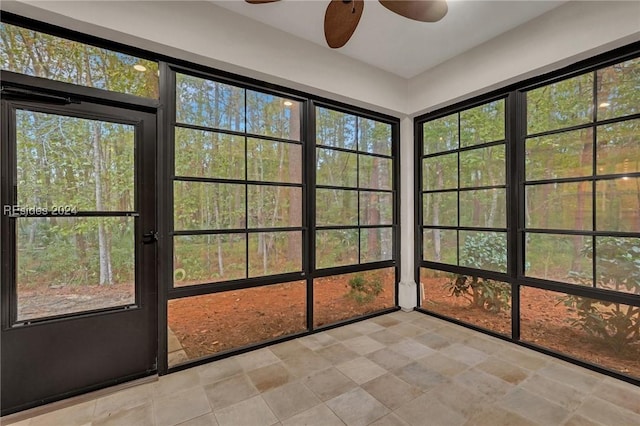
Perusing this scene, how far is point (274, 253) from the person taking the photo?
9.68 ft

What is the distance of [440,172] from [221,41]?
275cm

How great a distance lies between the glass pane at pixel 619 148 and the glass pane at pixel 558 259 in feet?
1.97

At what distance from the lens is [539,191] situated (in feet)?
9.14

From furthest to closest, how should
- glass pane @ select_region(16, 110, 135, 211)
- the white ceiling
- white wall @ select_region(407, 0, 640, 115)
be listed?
the white ceiling < white wall @ select_region(407, 0, 640, 115) < glass pane @ select_region(16, 110, 135, 211)

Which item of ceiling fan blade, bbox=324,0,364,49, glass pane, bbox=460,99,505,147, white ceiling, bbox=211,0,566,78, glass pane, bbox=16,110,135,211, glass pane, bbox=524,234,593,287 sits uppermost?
white ceiling, bbox=211,0,566,78

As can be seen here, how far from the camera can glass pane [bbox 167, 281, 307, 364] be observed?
2.49 meters

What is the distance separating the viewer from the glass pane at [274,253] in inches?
111

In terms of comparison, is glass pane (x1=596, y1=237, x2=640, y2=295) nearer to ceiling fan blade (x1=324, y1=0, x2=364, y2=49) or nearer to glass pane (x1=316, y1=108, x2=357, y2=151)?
glass pane (x1=316, y1=108, x2=357, y2=151)

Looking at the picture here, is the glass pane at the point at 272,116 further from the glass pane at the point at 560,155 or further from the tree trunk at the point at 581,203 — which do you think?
the tree trunk at the point at 581,203

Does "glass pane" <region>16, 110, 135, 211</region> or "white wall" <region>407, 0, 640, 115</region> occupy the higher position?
"white wall" <region>407, 0, 640, 115</region>

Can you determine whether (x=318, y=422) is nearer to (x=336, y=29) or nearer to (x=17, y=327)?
(x=17, y=327)

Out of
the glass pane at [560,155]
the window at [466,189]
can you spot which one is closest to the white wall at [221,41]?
the window at [466,189]

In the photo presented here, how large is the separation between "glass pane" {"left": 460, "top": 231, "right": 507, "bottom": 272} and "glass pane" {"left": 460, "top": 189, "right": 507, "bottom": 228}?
11 centimetres

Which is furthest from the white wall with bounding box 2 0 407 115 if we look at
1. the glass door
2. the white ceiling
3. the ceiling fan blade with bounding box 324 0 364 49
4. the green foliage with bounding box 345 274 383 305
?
the green foliage with bounding box 345 274 383 305
